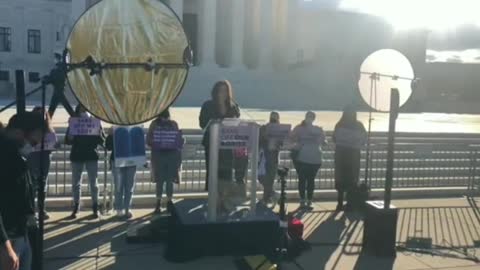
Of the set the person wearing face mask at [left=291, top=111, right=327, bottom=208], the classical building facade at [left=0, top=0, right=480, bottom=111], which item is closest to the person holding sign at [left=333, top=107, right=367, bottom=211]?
the person wearing face mask at [left=291, top=111, right=327, bottom=208]

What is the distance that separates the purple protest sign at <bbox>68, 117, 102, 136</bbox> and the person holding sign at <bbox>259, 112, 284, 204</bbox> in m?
2.86

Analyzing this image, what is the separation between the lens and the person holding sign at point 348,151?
9172 millimetres

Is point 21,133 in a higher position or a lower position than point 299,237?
higher

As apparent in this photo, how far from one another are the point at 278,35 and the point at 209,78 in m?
12.1

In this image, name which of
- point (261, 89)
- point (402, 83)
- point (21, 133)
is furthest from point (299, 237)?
point (261, 89)

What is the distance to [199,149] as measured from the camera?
1215 cm

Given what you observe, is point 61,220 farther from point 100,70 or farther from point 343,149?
point 343,149

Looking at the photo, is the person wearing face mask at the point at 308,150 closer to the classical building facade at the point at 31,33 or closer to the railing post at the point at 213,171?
the railing post at the point at 213,171

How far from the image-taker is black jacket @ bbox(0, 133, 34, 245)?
351cm

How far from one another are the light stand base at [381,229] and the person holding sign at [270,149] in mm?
2615

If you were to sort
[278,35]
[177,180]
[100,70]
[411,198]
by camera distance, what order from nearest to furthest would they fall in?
[100,70] → [177,180] → [411,198] → [278,35]

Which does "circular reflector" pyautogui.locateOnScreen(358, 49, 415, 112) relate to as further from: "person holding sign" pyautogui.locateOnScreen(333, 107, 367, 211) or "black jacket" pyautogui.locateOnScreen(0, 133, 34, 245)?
"black jacket" pyautogui.locateOnScreen(0, 133, 34, 245)

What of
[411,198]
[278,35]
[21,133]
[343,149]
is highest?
[278,35]

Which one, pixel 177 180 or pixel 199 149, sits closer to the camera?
pixel 177 180
